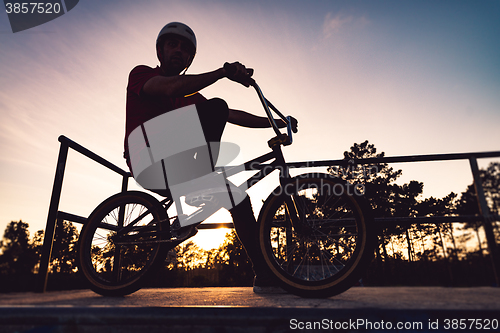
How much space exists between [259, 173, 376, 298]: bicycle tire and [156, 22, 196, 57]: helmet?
166cm

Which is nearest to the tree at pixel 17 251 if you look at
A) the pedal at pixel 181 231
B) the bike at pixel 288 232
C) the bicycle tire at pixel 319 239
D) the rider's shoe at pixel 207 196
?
the bike at pixel 288 232

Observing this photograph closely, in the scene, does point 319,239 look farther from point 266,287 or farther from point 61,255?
point 61,255

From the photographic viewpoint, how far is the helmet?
96.4 inches

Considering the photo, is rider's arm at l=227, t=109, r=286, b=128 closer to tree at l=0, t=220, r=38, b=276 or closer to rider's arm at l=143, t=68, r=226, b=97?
rider's arm at l=143, t=68, r=226, b=97

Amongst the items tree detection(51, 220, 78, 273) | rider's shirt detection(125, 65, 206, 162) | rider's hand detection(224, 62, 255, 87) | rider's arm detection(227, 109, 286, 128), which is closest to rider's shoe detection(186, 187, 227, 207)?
rider's shirt detection(125, 65, 206, 162)

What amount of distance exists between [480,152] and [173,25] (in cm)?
298

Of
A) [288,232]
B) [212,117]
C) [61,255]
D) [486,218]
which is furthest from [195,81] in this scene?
[486,218]

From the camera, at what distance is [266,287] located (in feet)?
7.42

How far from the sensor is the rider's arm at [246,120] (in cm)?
289

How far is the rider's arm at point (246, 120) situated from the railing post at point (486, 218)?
1903 millimetres

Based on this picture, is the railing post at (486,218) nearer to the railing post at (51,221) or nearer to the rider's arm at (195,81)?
the rider's arm at (195,81)
